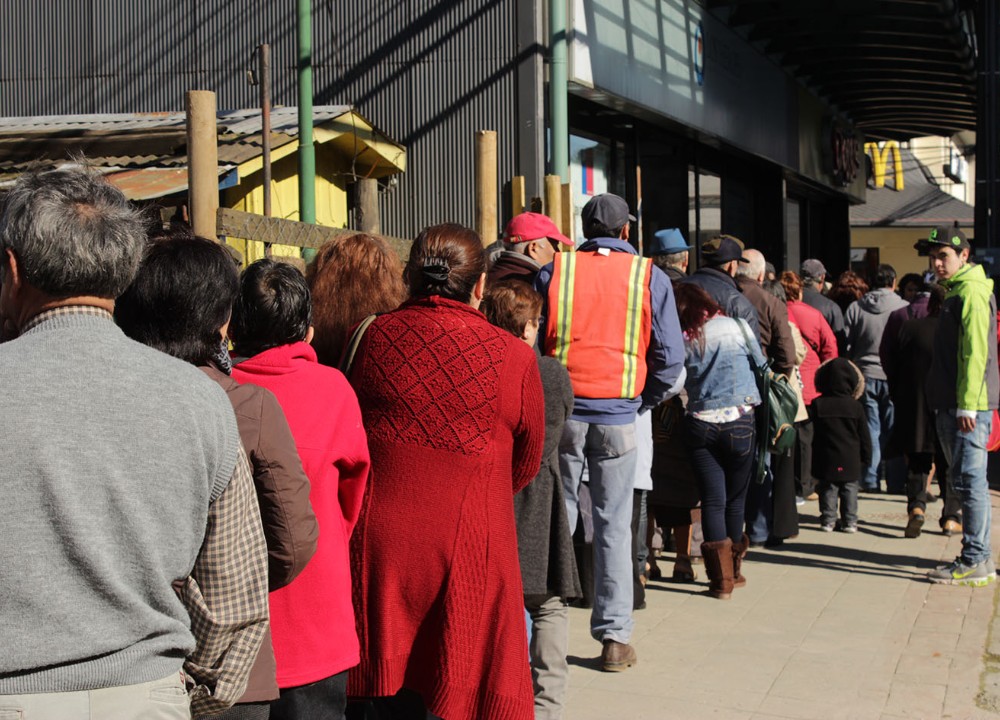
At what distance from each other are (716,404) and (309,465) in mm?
3987

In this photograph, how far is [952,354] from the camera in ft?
24.0

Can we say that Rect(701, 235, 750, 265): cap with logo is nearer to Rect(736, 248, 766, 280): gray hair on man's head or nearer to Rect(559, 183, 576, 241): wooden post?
Rect(736, 248, 766, 280): gray hair on man's head

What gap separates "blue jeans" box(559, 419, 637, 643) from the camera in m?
5.45

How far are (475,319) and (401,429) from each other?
1.33ft

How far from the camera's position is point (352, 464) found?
3340mm

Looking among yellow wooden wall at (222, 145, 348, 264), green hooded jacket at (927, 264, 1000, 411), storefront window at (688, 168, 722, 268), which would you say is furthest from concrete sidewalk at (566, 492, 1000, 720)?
A: storefront window at (688, 168, 722, 268)

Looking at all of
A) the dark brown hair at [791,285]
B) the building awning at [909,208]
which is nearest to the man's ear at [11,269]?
the dark brown hair at [791,285]

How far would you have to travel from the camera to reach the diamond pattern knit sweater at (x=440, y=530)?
3.57 m

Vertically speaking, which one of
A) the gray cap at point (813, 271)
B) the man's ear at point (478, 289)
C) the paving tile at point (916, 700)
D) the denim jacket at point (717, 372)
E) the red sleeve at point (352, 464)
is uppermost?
the gray cap at point (813, 271)

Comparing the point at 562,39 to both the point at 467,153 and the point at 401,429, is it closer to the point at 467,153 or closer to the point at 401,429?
the point at 467,153

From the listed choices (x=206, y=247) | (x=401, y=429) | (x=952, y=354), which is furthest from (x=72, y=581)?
(x=952, y=354)

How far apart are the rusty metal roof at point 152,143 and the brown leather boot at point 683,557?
4.20 meters

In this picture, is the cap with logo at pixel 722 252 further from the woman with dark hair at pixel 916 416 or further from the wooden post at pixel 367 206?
the wooden post at pixel 367 206

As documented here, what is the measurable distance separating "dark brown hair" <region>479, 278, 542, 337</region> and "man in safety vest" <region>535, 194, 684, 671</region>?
2.87 ft
